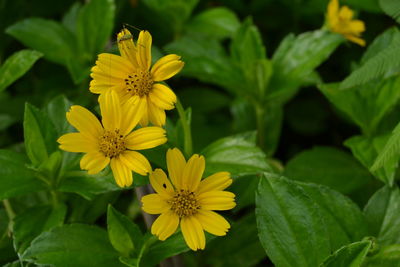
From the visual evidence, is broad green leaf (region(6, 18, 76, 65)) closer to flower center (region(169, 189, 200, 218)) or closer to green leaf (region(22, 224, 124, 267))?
green leaf (region(22, 224, 124, 267))

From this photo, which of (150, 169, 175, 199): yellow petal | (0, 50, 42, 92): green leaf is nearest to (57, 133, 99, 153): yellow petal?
(150, 169, 175, 199): yellow petal

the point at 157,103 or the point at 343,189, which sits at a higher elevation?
the point at 157,103

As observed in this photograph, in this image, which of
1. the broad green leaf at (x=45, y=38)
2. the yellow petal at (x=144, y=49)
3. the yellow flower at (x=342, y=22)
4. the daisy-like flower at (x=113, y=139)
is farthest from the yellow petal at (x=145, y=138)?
the yellow flower at (x=342, y=22)

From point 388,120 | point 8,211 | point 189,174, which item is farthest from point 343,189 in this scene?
point 8,211

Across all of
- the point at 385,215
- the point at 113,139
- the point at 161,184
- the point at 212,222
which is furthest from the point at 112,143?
the point at 385,215

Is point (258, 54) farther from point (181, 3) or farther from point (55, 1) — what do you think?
point (55, 1)

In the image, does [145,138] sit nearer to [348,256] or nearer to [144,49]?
[144,49]
